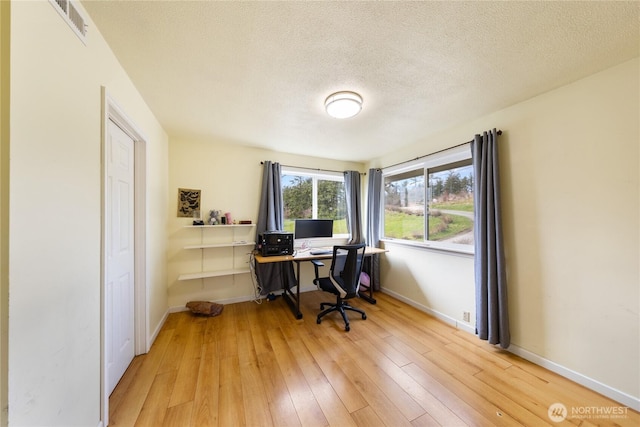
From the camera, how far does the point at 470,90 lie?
183cm

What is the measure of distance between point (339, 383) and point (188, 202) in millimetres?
2787

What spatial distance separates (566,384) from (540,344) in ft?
0.93

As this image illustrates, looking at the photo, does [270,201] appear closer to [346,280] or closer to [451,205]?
[346,280]

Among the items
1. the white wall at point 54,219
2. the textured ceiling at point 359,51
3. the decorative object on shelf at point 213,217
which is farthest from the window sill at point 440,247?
the white wall at point 54,219

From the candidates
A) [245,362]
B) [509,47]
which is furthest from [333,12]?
[245,362]

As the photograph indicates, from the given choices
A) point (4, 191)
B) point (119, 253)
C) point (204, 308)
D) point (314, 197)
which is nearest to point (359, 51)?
point (4, 191)

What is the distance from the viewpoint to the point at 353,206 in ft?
12.8

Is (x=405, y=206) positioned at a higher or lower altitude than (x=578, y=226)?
higher

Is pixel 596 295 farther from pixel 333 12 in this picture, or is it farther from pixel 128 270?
pixel 128 270

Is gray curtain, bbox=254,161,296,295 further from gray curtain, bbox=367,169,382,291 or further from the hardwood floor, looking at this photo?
gray curtain, bbox=367,169,382,291

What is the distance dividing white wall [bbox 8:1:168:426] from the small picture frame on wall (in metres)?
1.77

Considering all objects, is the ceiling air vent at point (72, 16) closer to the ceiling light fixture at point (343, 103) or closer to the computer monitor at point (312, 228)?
the ceiling light fixture at point (343, 103)

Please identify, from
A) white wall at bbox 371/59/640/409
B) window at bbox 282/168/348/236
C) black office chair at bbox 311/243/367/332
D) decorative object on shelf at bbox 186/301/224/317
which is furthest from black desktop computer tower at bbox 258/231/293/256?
white wall at bbox 371/59/640/409

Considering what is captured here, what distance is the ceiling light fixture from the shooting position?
182 cm
